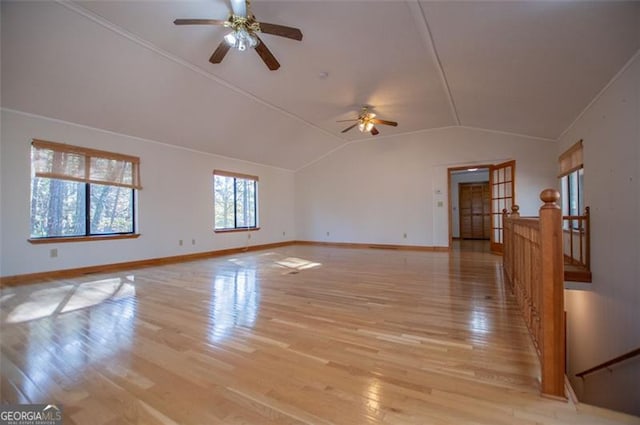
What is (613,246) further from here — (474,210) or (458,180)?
(458,180)

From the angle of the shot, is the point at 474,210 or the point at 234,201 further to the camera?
the point at 474,210

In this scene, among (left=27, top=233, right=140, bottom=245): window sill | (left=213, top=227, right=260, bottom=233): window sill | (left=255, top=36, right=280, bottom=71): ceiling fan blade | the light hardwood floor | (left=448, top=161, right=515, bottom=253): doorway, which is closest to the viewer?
the light hardwood floor

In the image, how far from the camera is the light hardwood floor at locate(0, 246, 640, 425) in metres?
1.43

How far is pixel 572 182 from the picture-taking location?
16.4 ft

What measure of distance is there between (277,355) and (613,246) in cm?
368

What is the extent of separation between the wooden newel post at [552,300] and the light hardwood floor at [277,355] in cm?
12

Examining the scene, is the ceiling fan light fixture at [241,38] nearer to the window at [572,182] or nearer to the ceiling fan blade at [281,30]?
the ceiling fan blade at [281,30]

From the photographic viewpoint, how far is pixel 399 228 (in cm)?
763

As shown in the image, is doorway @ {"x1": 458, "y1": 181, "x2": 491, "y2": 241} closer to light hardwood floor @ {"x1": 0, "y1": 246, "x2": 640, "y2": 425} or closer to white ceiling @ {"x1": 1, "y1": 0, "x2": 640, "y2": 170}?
white ceiling @ {"x1": 1, "y1": 0, "x2": 640, "y2": 170}

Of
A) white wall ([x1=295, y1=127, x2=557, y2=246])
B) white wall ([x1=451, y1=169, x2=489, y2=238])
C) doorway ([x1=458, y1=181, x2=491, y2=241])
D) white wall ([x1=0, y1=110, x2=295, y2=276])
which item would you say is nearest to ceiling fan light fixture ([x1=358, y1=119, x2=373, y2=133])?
white wall ([x1=295, y1=127, x2=557, y2=246])

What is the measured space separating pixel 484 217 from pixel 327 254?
642 cm

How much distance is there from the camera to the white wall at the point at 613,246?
8.89 ft

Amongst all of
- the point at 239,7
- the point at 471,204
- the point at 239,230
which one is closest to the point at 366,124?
the point at 239,7

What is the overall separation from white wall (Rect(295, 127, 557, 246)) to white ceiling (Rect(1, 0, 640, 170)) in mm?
722
